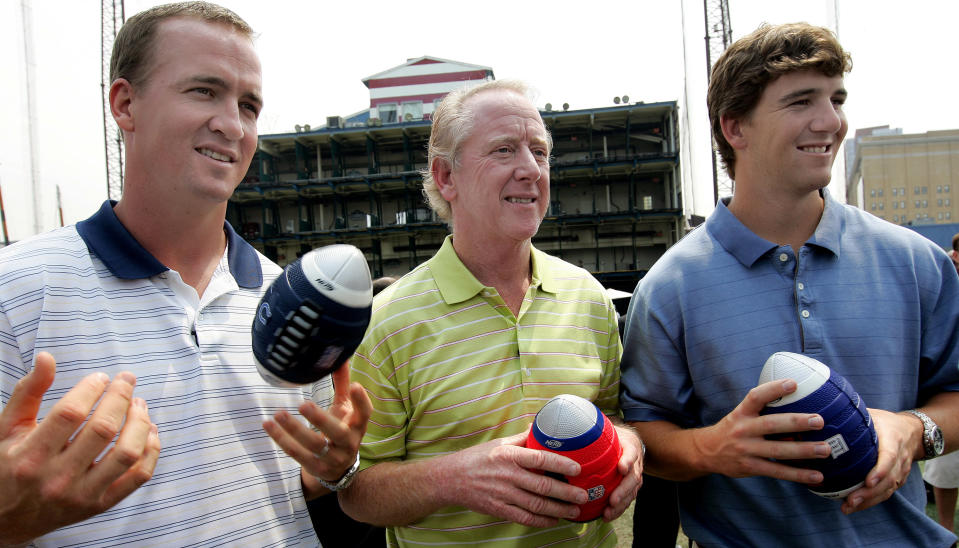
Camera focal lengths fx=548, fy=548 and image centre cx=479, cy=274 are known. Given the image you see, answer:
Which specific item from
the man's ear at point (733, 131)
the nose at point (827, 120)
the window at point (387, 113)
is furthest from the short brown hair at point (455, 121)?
the window at point (387, 113)

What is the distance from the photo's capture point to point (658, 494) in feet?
11.2

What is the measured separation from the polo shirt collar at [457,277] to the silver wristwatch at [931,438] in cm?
131

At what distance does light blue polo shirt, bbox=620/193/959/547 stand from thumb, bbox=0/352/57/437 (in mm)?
1801

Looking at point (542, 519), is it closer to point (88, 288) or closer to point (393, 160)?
point (88, 288)

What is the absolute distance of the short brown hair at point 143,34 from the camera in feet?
5.42

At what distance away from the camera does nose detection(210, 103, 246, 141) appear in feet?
5.43

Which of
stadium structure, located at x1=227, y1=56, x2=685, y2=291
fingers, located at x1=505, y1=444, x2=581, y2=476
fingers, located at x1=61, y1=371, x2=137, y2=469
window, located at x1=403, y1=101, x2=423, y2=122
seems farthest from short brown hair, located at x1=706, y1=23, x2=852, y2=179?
window, located at x1=403, y1=101, x2=423, y2=122

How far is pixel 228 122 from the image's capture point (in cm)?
167

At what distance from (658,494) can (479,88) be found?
2689 mm

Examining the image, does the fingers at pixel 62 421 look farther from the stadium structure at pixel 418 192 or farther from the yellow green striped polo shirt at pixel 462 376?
the stadium structure at pixel 418 192

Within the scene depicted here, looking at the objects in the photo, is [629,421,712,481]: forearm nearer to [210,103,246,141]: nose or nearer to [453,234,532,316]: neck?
[453,234,532,316]: neck

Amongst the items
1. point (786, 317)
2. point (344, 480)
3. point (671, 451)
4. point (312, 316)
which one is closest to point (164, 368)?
point (312, 316)

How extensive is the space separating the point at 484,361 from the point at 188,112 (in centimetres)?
123

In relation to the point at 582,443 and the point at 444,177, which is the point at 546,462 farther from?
the point at 444,177
